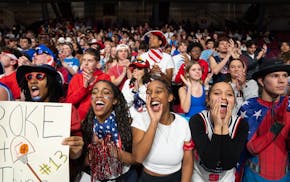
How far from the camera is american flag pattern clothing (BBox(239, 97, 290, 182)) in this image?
2.61 m

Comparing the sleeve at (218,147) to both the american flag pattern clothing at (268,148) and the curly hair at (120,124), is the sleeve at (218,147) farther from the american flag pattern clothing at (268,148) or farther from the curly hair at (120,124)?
the curly hair at (120,124)

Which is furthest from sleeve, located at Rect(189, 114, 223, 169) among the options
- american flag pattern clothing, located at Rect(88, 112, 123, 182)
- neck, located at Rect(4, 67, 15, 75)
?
neck, located at Rect(4, 67, 15, 75)

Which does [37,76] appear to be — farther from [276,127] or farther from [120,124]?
[276,127]

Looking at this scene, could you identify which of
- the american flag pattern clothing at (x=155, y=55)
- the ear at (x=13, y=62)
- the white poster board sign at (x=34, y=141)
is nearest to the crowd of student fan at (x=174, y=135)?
the white poster board sign at (x=34, y=141)

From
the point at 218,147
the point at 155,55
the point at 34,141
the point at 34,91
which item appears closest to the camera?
the point at 34,141

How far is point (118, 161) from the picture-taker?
2.65 meters

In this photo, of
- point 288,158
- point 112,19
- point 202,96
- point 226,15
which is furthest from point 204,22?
point 288,158

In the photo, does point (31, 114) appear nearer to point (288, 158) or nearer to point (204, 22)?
point (288, 158)

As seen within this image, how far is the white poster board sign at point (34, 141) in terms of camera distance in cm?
235

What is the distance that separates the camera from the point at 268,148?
270cm

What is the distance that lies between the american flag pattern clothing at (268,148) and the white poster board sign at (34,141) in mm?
1401

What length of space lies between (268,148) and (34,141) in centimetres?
170

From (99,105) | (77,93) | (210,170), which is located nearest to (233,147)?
(210,170)

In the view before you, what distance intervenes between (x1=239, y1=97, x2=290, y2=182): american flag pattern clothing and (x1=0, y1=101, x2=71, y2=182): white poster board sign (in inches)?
55.1
